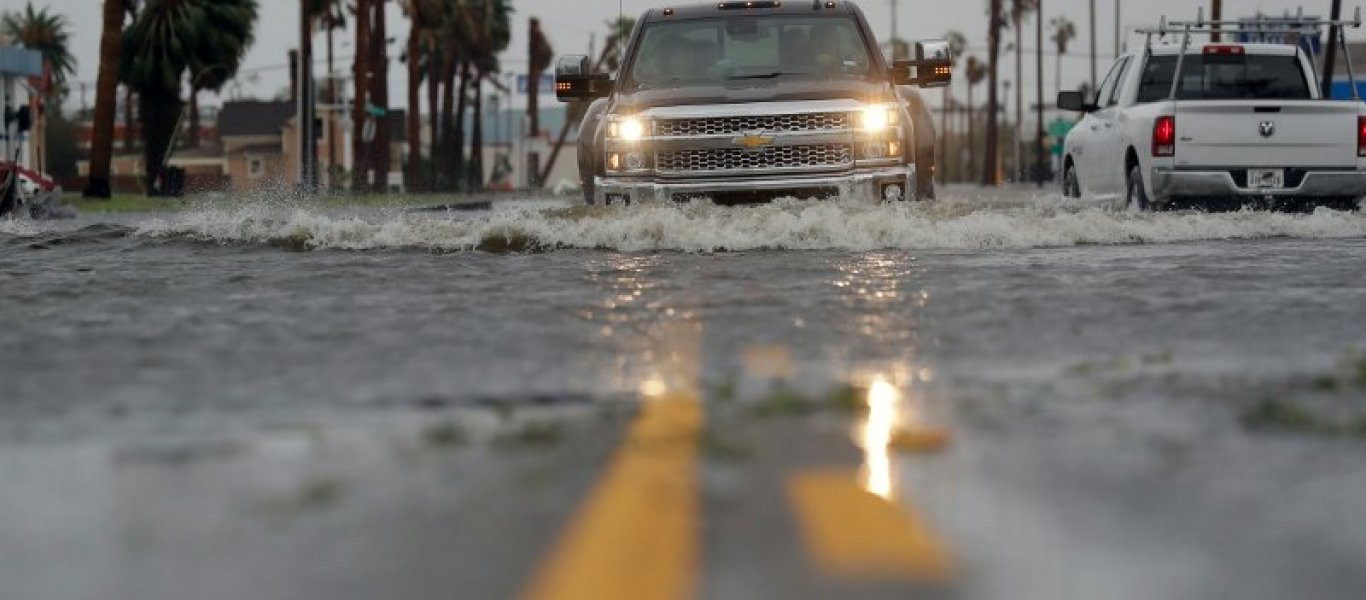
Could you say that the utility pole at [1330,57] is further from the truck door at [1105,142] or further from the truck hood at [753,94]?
the truck hood at [753,94]

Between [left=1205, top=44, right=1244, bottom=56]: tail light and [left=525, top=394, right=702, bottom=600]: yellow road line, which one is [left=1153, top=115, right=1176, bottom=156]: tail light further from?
[left=525, top=394, right=702, bottom=600]: yellow road line

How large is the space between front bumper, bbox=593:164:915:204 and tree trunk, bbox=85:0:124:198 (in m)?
A: 33.1

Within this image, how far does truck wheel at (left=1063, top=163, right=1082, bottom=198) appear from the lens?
21950mm

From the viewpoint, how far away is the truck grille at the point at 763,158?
49.4ft

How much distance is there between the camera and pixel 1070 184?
22.4m

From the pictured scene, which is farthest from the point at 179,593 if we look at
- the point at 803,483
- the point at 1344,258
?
the point at 1344,258

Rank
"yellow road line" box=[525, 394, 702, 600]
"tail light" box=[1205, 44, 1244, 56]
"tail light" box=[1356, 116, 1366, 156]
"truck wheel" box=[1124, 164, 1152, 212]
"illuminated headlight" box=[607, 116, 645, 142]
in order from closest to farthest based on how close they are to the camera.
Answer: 1. "yellow road line" box=[525, 394, 702, 600]
2. "illuminated headlight" box=[607, 116, 645, 142]
3. "tail light" box=[1356, 116, 1366, 156]
4. "truck wheel" box=[1124, 164, 1152, 212]
5. "tail light" box=[1205, 44, 1244, 56]

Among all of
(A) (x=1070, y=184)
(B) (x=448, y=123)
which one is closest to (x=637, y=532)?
(A) (x=1070, y=184)

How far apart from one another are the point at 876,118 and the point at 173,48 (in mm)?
64552

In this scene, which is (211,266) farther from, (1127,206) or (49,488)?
(1127,206)

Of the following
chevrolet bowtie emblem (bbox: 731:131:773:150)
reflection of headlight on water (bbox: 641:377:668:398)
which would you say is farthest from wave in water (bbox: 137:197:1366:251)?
reflection of headlight on water (bbox: 641:377:668:398)

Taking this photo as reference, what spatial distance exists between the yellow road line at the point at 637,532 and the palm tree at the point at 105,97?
42.7 meters

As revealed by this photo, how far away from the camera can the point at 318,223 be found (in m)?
15.0

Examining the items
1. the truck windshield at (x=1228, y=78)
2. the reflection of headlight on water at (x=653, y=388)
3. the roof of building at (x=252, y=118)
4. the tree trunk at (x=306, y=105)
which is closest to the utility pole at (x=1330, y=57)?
the tree trunk at (x=306, y=105)
